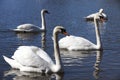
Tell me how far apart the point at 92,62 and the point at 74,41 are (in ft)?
9.81

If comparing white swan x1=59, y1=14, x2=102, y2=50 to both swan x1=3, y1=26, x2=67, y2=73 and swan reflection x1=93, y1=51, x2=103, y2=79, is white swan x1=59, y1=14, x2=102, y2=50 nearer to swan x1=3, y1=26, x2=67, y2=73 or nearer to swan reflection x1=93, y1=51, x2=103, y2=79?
swan reflection x1=93, y1=51, x2=103, y2=79

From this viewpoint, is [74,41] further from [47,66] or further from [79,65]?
[47,66]

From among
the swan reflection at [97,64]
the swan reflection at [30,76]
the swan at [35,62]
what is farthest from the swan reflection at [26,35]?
the swan reflection at [30,76]

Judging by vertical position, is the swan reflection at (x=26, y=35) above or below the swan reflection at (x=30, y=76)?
above

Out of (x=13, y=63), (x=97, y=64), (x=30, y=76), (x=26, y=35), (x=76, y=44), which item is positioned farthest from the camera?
(x=26, y=35)

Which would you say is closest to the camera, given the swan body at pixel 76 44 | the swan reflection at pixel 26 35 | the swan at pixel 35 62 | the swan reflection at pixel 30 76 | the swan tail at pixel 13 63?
the swan reflection at pixel 30 76

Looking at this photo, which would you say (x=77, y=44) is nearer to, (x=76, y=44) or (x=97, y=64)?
(x=76, y=44)

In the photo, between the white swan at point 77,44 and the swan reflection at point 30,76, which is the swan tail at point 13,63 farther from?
the white swan at point 77,44

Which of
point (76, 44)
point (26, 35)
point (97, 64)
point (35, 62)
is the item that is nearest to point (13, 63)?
point (35, 62)

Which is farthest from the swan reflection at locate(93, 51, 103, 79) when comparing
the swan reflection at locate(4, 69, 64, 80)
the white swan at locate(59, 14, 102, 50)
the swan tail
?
the swan tail

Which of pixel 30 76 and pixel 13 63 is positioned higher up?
pixel 13 63

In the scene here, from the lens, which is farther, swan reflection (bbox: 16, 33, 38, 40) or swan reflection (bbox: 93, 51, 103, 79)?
swan reflection (bbox: 16, 33, 38, 40)

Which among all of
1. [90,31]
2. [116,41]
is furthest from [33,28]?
[116,41]

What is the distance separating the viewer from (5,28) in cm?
2778
